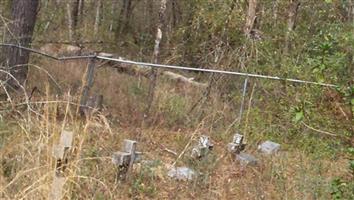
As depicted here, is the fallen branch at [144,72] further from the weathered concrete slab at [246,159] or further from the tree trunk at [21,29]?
the weathered concrete slab at [246,159]

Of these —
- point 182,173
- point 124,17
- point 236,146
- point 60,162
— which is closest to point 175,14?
point 124,17

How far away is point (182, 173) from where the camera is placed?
209 inches

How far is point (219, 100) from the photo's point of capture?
26.9 ft

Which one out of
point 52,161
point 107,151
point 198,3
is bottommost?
point 107,151

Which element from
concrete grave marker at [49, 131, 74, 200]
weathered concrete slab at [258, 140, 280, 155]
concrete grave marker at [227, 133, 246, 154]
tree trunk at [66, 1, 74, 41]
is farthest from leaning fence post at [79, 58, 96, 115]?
tree trunk at [66, 1, 74, 41]

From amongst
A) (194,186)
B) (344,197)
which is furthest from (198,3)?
(344,197)

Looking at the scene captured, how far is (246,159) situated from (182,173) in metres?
1.05

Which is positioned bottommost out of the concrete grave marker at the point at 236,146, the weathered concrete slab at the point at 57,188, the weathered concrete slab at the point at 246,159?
the weathered concrete slab at the point at 246,159

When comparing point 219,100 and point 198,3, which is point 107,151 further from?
point 198,3

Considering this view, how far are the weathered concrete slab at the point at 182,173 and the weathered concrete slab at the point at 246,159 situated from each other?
85 cm

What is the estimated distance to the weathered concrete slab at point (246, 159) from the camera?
598 centimetres

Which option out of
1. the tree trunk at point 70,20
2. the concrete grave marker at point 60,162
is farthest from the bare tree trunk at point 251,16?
the tree trunk at point 70,20

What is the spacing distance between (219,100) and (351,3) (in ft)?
12.4

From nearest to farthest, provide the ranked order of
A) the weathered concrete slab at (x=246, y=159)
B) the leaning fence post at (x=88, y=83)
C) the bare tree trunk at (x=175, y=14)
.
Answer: the weathered concrete slab at (x=246, y=159)
the leaning fence post at (x=88, y=83)
the bare tree trunk at (x=175, y=14)
